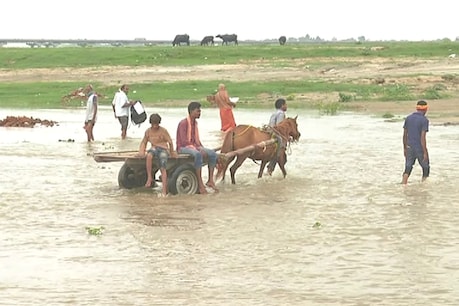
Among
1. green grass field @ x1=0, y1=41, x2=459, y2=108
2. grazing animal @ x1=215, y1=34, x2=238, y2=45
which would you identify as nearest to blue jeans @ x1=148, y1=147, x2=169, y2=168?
green grass field @ x1=0, y1=41, x2=459, y2=108

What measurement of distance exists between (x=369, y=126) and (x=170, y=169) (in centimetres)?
1332

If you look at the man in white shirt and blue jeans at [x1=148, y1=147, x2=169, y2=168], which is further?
the man in white shirt

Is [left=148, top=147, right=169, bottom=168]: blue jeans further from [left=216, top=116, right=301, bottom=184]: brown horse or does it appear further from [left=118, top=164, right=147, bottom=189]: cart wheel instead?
[left=216, top=116, right=301, bottom=184]: brown horse

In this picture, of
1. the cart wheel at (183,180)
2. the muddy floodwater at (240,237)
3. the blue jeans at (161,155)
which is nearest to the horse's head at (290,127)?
the muddy floodwater at (240,237)

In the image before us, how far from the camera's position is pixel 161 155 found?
14.2 meters

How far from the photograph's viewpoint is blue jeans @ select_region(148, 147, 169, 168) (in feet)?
46.6

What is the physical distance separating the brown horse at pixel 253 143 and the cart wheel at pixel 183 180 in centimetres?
79

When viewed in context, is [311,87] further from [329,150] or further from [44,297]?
[44,297]

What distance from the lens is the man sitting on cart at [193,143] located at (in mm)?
14430

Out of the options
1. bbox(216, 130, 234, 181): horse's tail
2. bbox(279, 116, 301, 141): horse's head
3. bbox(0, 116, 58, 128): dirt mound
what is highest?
bbox(279, 116, 301, 141): horse's head

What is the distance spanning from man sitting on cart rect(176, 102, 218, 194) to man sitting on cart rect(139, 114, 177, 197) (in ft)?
Answer: 0.88

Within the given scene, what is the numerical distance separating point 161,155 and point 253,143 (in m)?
2.00

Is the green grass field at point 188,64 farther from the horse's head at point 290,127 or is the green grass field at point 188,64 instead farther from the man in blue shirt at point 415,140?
the man in blue shirt at point 415,140

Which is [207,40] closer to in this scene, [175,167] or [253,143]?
[253,143]
